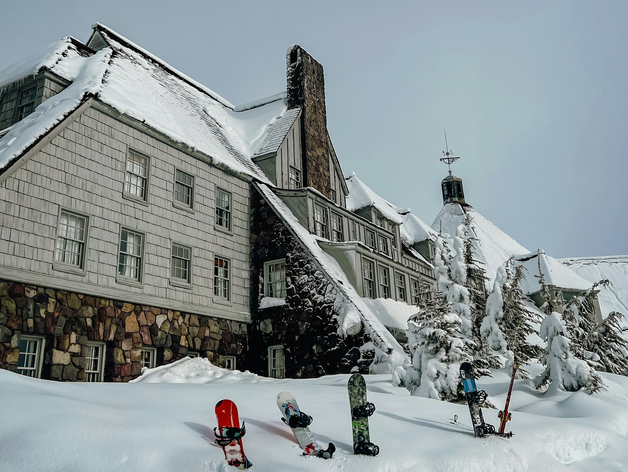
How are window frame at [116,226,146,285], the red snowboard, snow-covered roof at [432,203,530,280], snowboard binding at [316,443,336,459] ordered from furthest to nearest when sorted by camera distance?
snow-covered roof at [432,203,530,280] → window frame at [116,226,146,285] → snowboard binding at [316,443,336,459] → the red snowboard

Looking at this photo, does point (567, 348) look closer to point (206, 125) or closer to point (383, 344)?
point (383, 344)

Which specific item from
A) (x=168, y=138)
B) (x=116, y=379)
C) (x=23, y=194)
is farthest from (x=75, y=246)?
(x=168, y=138)

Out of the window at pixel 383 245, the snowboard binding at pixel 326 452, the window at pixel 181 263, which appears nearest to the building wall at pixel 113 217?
the window at pixel 181 263

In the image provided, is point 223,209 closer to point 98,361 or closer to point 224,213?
point 224,213

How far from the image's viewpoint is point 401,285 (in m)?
21.7

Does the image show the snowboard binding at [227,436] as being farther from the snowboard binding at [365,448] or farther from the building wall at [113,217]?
the building wall at [113,217]

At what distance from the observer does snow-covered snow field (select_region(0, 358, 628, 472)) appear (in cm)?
505

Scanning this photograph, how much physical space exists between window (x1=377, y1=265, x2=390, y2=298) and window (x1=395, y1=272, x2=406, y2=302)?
30.5 inches

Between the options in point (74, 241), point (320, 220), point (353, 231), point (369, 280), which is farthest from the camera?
point (353, 231)

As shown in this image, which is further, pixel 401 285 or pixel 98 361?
pixel 401 285

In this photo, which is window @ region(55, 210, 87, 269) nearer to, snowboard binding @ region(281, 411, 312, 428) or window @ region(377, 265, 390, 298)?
snowboard binding @ region(281, 411, 312, 428)

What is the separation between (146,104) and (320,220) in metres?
7.18

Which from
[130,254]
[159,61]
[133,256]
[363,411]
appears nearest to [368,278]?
[133,256]

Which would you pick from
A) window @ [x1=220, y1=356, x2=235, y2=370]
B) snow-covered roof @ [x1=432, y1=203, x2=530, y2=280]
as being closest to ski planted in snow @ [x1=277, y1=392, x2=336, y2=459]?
window @ [x1=220, y1=356, x2=235, y2=370]
